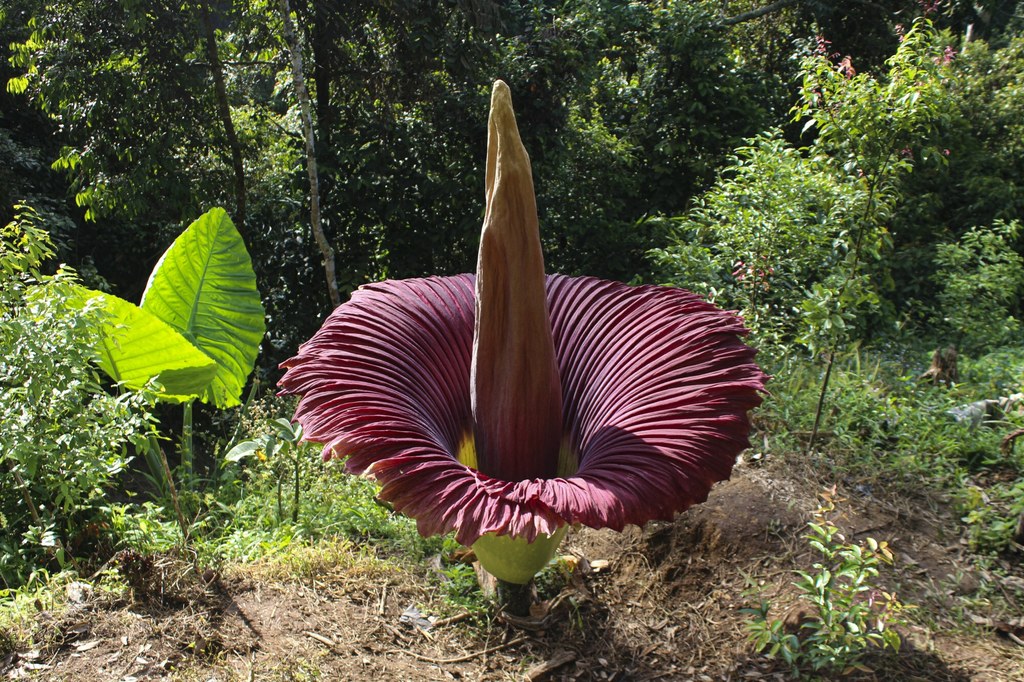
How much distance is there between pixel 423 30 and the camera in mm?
4969

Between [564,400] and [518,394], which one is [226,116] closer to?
[564,400]

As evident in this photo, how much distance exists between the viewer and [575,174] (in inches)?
229

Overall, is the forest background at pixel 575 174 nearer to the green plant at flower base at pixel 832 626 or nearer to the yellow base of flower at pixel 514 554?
the green plant at flower base at pixel 832 626

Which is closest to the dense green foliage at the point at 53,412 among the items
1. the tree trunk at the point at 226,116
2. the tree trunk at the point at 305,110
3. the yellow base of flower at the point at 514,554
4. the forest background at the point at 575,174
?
the forest background at the point at 575,174

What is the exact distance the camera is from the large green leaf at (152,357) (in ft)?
10.2

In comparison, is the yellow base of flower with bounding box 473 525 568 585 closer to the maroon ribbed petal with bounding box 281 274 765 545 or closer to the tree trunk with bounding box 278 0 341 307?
the maroon ribbed petal with bounding box 281 274 765 545

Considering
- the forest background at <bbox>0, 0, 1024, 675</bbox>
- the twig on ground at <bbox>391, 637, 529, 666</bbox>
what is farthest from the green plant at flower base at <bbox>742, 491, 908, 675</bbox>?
the forest background at <bbox>0, 0, 1024, 675</bbox>

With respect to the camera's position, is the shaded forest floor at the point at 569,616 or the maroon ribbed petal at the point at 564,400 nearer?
the maroon ribbed petal at the point at 564,400

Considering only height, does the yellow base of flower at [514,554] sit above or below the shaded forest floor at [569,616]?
above

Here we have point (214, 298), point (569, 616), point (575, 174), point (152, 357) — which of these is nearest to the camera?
point (569, 616)

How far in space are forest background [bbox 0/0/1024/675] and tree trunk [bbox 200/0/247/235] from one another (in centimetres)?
1

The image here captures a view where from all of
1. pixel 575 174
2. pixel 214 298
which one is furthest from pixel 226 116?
pixel 575 174

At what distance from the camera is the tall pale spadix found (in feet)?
6.25

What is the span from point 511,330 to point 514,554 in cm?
57
